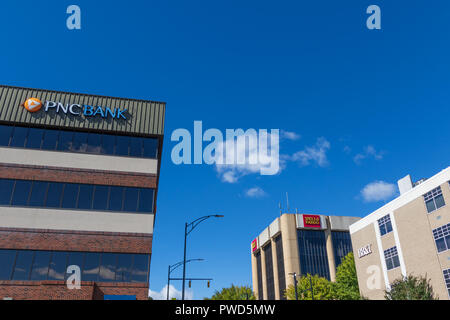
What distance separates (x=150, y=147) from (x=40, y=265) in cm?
1361

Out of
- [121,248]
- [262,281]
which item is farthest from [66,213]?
[262,281]

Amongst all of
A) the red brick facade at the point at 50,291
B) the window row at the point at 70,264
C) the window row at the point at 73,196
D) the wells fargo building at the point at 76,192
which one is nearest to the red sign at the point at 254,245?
the wells fargo building at the point at 76,192

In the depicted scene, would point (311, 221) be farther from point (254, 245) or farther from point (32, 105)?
point (32, 105)

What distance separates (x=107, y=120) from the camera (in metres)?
34.2

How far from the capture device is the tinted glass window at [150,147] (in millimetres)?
33969

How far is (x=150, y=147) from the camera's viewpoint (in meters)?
34.3

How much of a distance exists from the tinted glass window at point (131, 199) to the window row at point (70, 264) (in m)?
4.06

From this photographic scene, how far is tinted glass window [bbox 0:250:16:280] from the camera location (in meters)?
27.1

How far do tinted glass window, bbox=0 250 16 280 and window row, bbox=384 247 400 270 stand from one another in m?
44.5

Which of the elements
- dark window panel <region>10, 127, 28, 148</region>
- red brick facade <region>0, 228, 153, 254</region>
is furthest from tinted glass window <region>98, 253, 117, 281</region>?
dark window panel <region>10, 127, 28, 148</region>

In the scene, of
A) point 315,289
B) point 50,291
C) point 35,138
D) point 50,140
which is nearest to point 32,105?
point 35,138

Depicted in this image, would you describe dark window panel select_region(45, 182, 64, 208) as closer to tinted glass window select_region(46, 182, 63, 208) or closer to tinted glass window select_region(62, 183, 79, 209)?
tinted glass window select_region(46, 182, 63, 208)

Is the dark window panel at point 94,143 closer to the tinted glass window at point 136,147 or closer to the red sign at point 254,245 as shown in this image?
the tinted glass window at point 136,147

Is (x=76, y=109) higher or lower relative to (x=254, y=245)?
lower
